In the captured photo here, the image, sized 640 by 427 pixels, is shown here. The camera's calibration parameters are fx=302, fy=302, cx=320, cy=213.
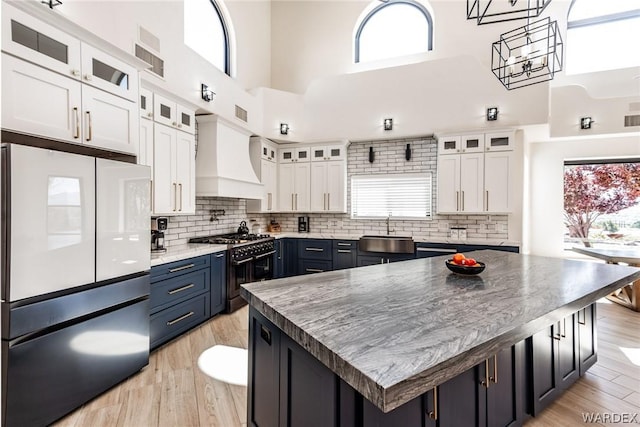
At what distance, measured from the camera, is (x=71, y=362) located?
1.96 m

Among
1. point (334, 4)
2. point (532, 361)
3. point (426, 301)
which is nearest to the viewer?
point (426, 301)

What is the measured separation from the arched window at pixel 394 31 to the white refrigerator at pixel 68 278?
4.73 meters

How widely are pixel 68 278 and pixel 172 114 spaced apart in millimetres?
2071

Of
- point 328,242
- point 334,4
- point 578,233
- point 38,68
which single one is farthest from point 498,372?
point 334,4

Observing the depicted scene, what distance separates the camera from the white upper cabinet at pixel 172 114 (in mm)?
3149

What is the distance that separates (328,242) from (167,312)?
105 inches

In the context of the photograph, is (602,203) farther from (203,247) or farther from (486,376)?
(203,247)

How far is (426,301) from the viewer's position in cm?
151

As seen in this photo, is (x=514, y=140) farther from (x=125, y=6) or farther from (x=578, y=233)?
(x=125, y=6)

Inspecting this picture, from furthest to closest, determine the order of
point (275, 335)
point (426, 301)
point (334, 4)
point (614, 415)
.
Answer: point (334, 4), point (614, 415), point (426, 301), point (275, 335)

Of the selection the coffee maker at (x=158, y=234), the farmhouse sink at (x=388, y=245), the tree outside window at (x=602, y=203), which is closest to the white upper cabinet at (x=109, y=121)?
the coffee maker at (x=158, y=234)

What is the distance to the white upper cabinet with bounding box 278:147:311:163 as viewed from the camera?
17.8ft

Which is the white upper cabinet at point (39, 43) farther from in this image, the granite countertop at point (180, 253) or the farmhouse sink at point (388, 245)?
the farmhouse sink at point (388, 245)

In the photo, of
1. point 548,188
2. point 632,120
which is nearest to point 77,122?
point 548,188
